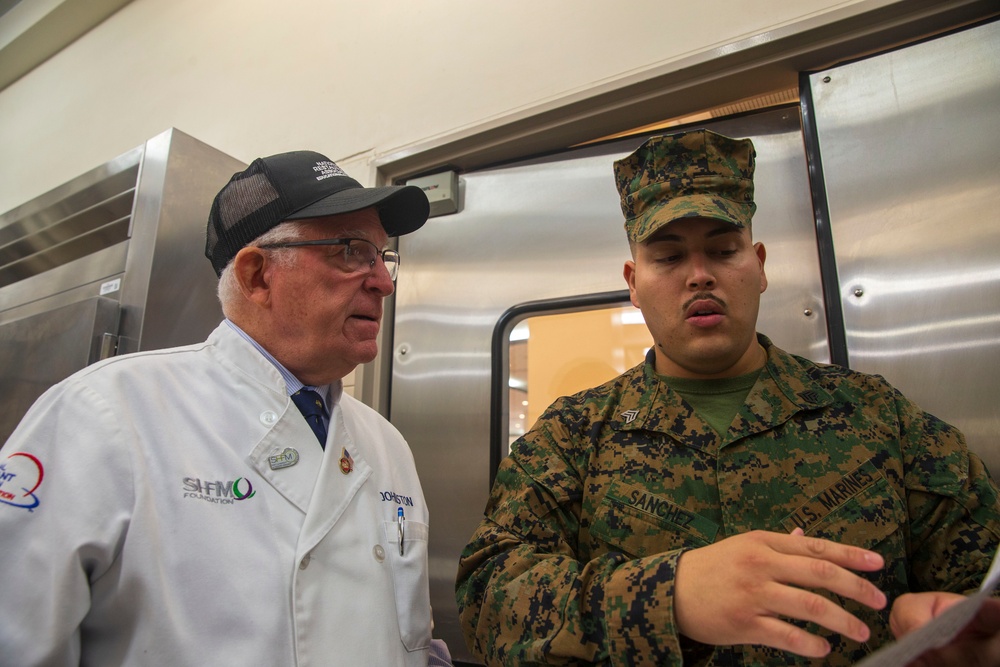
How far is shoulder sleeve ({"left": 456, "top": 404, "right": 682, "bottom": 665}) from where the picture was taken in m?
0.79

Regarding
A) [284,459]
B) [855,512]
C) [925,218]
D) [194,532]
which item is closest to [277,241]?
[284,459]

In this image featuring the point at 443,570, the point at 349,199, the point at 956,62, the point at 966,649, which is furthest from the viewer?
the point at 443,570

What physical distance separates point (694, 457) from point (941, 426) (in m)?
0.41

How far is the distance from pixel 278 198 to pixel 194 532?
2.11 ft

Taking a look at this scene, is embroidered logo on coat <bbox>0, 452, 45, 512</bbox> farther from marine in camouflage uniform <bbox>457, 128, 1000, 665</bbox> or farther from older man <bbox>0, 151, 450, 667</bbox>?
marine in camouflage uniform <bbox>457, 128, 1000, 665</bbox>

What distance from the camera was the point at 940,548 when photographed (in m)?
0.92

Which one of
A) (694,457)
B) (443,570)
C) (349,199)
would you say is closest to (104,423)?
(349,199)

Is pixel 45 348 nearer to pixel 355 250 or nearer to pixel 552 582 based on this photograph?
pixel 355 250

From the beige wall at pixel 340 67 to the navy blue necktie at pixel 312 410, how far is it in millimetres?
1040

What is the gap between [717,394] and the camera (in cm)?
116

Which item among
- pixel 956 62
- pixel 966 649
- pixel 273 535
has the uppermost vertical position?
pixel 956 62

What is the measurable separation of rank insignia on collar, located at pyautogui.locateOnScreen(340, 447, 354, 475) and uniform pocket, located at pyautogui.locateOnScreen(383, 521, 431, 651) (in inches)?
4.9

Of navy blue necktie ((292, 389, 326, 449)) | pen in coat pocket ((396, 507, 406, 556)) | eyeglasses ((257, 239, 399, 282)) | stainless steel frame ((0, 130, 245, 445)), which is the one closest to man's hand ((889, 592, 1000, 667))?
pen in coat pocket ((396, 507, 406, 556))

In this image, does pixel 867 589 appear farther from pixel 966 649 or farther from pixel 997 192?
pixel 997 192
